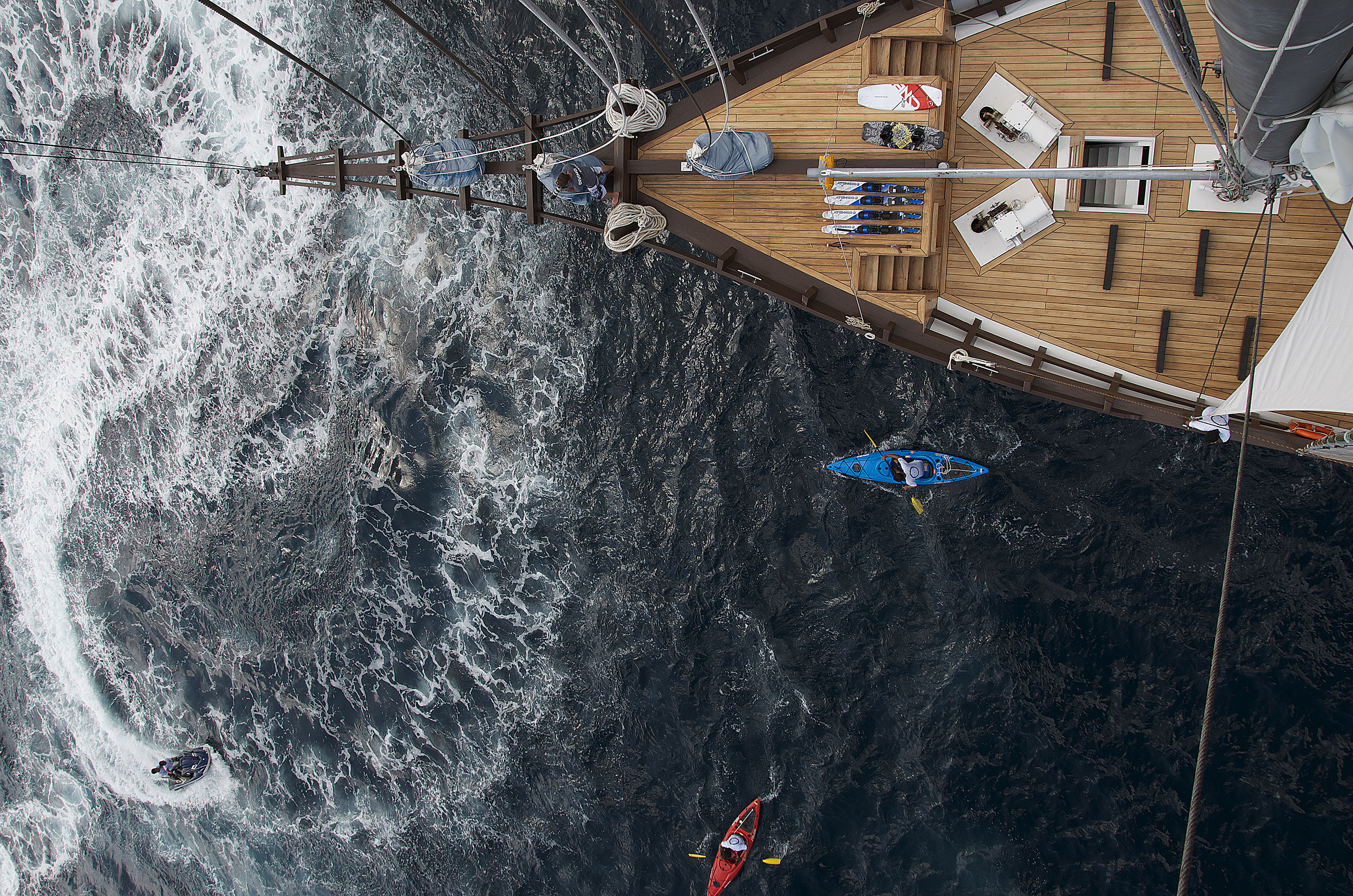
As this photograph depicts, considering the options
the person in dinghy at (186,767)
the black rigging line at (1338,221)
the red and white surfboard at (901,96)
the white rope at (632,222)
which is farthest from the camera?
the person in dinghy at (186,767)

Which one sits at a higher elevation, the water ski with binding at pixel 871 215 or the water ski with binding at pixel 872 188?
the water ski with binding at pixel 872 188

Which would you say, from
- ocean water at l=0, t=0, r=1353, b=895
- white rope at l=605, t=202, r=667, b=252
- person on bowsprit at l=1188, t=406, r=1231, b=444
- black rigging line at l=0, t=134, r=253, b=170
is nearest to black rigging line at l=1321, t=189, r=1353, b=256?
person on bowsprit at l=1188, t=406, r=1231, b=444

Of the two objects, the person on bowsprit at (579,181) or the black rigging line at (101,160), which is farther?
the black rigging line at (101,160)

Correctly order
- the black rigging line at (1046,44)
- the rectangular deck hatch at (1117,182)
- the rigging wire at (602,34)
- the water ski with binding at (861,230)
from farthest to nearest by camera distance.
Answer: the water ski with binding at (861,230) → the rectangular deck hatch at (1117,182) → the black rigging line at (1046,44) → the rigging wire at (602,34)

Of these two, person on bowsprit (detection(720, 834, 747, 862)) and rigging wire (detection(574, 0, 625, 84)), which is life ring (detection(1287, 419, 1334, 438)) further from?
person on bowsprit (detection(720, 834, 747, 862))

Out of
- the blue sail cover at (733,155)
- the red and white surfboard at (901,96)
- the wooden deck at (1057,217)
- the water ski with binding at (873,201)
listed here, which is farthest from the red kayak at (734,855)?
the red and white surfboard at (901,96)

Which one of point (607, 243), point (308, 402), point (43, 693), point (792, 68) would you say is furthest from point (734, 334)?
point (43, 693)

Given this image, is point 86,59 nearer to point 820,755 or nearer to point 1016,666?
point 820,755

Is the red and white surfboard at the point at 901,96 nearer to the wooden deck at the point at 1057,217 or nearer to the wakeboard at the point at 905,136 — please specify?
the wooden deck at the point at 1057,217

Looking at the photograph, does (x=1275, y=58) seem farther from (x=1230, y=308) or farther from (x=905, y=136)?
(x=1230, y=308)
